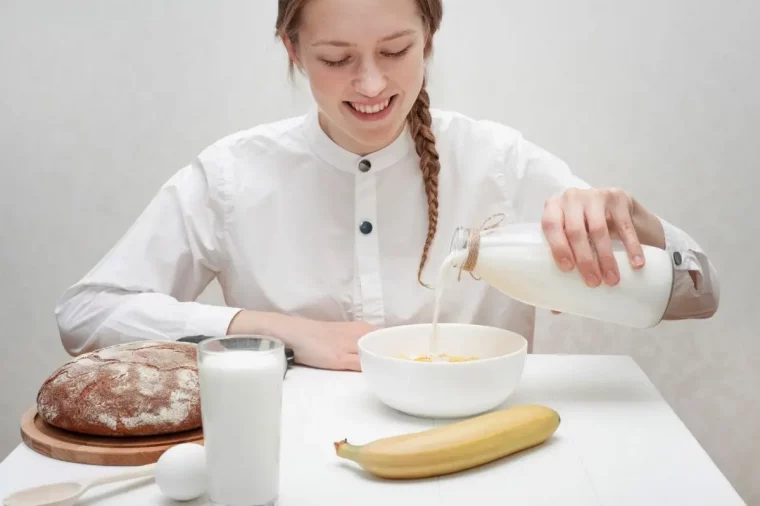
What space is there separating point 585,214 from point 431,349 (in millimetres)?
311

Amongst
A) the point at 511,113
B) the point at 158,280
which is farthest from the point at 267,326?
the point at 511,113

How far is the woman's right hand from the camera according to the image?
1.29 m

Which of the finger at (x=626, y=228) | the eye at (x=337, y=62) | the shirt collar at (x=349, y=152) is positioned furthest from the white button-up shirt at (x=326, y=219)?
the finger at (x=626, y=228)

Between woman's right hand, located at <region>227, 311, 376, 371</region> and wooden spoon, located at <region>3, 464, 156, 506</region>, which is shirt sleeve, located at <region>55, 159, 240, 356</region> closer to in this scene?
woman's right hand, located at <region>227, 311, 376, 371</region>

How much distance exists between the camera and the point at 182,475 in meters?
0.78

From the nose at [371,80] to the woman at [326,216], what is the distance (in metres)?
0.05

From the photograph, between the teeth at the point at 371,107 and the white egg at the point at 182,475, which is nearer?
the white egg at the point at 182,475

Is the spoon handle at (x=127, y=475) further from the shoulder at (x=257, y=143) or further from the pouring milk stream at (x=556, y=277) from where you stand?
the shoulder at (x=257, y=143)

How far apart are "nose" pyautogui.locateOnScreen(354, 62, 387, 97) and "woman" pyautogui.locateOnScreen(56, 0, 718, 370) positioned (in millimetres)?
55

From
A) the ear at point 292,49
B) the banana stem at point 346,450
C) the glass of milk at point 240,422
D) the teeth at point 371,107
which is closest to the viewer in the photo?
the glass of milk at point 240,422

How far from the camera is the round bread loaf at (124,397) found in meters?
0.93

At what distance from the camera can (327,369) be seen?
131 cm

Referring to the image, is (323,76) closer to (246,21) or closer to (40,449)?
(40,449)

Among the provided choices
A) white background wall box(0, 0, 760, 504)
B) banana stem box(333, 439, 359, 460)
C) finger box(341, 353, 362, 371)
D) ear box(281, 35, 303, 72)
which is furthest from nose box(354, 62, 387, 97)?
white background wall box(0, 0, 760, 504)
